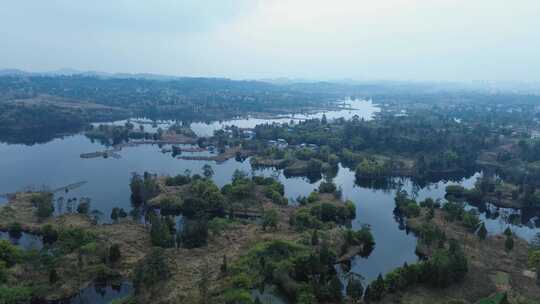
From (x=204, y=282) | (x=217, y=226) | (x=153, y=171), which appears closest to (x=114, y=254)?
(x=204, y=282)

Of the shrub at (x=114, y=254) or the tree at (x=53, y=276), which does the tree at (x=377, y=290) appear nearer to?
the shrub at (x=114, y=254)

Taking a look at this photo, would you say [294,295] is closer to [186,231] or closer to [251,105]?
[186,231]

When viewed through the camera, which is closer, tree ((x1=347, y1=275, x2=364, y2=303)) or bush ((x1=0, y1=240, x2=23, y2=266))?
tree ((x1=347, y1=275, x2=364, y2=303))

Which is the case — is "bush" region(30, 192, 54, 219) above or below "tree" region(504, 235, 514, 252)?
above

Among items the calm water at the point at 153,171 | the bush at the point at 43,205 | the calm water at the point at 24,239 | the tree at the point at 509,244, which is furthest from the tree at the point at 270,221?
the bush at the point at 43,205

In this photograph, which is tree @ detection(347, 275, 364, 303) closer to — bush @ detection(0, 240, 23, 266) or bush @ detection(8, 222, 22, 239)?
bush @ detection(0, 240, 23, 266)

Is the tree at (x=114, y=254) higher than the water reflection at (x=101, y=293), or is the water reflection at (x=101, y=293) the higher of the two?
the tree at (x=114, y=254)

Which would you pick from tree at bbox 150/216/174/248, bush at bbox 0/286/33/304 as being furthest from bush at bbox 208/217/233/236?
bush at bbox 0/286/33/304

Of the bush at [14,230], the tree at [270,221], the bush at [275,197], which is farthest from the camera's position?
the bush at [275,197]
